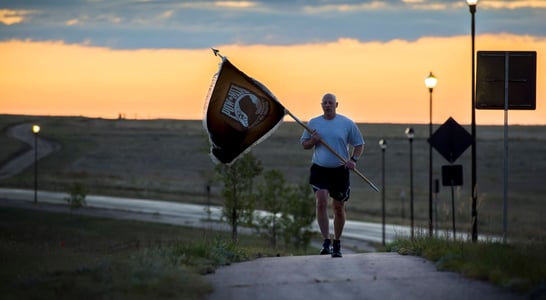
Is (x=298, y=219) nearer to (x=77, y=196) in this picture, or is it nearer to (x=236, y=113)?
(x=77, y=196)

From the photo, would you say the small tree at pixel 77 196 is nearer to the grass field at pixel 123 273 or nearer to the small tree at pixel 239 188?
the small tree at pixel 239 188

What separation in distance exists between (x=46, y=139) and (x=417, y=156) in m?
58.8

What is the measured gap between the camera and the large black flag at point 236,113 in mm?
16062

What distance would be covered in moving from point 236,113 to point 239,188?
111ft

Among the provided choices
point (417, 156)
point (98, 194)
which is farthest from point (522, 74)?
point (417, 156)

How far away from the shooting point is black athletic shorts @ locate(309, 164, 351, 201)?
1527 centimetres

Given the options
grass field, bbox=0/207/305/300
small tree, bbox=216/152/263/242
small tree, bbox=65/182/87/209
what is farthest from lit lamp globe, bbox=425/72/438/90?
small tree, bbox=65/182/87/209

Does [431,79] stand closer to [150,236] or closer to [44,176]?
[150,236]

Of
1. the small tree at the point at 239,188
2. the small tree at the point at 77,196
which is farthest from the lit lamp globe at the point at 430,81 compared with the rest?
the small tree at the point at 77,196

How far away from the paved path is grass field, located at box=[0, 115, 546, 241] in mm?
49958

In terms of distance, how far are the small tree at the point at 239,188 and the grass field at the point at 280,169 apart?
56.2ft

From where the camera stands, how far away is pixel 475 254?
13.2 metres

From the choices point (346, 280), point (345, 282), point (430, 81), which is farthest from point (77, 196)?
point (345, 282)

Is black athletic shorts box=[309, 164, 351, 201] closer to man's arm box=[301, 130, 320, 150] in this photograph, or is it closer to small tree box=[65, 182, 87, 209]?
man's arm box=[301, 130, 320, 150]
